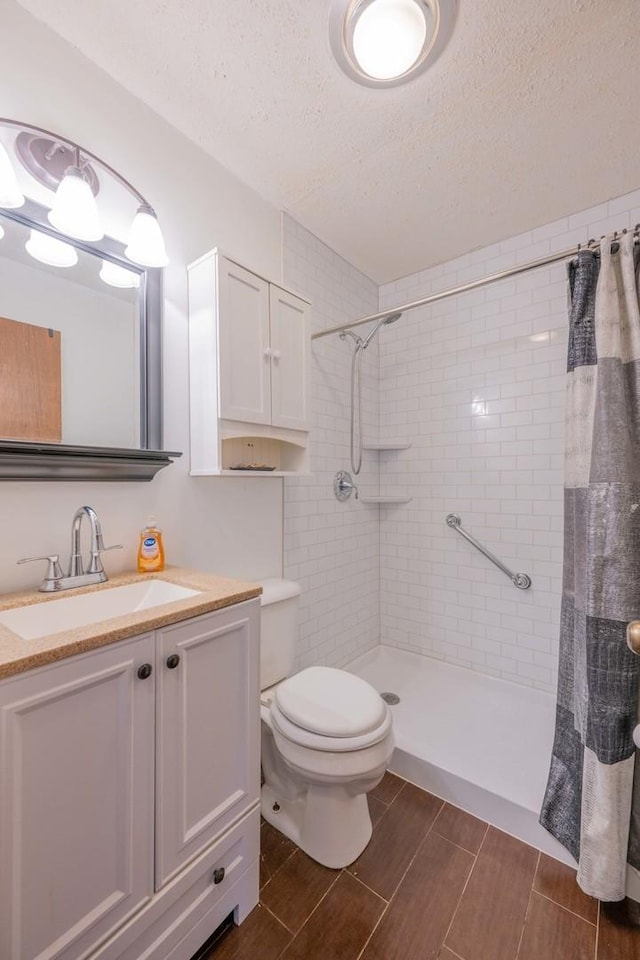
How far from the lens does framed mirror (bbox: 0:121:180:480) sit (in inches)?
42.2

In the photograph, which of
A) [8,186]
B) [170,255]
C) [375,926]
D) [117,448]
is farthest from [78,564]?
[375,926]

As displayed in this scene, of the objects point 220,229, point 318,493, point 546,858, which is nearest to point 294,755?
point 546,858

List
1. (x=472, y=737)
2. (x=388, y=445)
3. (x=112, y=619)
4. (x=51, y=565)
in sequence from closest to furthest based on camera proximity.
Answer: (x=112, y=619) < (x=51, y=565) < (x=472, y=737) < (x=388, y=445)

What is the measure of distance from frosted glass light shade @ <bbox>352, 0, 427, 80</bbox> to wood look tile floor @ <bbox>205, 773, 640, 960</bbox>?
2521 millimetres

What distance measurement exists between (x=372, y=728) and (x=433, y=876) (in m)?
0.51

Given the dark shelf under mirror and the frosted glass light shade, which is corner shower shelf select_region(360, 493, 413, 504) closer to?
the dark shelf under mirror

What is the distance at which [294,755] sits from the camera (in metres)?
1.25

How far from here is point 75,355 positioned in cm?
120

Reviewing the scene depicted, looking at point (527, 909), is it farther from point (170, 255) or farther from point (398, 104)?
point (398, 104)

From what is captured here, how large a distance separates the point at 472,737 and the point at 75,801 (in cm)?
165

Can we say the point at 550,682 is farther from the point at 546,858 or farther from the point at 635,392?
the point at 635,392

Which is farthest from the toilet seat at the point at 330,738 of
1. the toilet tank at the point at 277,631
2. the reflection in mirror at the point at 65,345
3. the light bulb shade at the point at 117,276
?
the light bulb shade at the point at 117,276

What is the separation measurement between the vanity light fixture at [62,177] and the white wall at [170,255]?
0.19 ft

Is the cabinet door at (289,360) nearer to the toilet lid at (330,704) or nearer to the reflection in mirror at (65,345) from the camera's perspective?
the reflection in mirror at (65,345)
